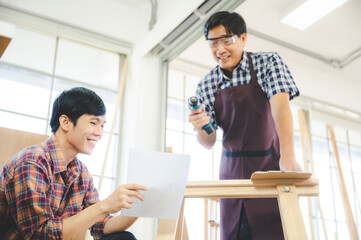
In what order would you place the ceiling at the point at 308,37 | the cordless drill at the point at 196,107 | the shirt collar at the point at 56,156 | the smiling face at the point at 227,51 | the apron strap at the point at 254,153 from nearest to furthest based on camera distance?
the shirt collar at the point at 56,156, the cordless drill at the point at 196,107, the apron strap at the point at 254,153, the smiling face at the point at 227,51, the ceiling at the point at 308,37

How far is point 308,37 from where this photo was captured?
3.53 meters

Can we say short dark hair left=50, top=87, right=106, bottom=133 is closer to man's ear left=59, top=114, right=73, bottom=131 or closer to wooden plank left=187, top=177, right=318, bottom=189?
man's ear left=59, top=114, right=73, bottom=131

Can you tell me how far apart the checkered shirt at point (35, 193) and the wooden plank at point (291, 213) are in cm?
64

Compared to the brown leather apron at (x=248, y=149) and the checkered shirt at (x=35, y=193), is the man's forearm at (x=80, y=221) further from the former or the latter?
the brown leather apron at (x=248, y=149)

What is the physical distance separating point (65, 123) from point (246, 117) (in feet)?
2.33

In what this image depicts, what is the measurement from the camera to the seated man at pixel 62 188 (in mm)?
1149

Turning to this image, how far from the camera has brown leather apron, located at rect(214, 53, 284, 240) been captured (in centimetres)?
148

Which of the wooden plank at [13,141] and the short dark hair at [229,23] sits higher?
the short dark hair at [229,23]

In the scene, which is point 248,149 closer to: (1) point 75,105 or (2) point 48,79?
(1) point 75,105

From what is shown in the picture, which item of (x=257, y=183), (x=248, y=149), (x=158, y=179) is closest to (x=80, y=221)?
(x=158, y=179)

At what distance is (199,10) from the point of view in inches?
102

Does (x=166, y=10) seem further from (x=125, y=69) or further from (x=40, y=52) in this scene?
(x=40, y=52)

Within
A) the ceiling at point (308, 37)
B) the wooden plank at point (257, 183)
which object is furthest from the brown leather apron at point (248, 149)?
the ceiling at point (308, 37)

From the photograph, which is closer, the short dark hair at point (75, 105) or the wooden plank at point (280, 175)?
the wooden plank at point (280, 175)
